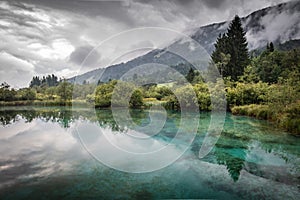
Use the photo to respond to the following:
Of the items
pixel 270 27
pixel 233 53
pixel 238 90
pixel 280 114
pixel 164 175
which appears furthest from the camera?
pixel 270 27

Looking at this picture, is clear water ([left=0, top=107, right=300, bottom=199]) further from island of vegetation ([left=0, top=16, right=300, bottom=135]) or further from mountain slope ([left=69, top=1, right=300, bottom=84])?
mountain slope ([left=69, top=1, right=300, bottom=84])

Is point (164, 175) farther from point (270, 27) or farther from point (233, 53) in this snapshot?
point (270, 27)

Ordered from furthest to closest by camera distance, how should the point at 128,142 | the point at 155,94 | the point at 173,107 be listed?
the point at 155,94
the point at 173,107
the point at 128,142

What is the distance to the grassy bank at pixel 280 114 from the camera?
1158 centimetres

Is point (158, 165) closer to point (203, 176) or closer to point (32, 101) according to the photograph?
point (203, 176)

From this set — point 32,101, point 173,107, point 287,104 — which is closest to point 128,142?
point 287,104

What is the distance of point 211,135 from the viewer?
463 inches

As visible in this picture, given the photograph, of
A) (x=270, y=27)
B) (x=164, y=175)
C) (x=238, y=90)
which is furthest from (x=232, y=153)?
(x=270, y=27)

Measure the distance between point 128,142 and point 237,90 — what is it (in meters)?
15.1

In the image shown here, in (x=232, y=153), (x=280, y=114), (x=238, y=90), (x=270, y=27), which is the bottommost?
(x=232, y=153)

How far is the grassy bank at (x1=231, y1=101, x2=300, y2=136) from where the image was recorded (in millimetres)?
11581

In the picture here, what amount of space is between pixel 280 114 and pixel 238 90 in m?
8.46

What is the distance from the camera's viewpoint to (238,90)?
73.2 feet

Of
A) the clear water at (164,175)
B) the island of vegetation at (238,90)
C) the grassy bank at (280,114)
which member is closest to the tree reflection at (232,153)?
the clear water at (164,175)
